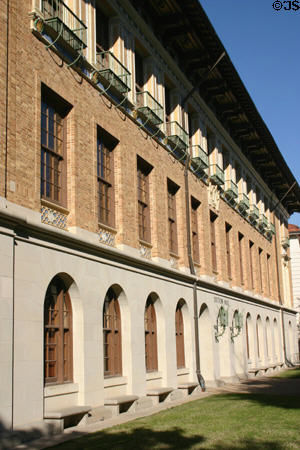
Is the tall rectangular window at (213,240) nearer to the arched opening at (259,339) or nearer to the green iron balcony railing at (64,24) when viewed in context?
the arched opening at (259,339)

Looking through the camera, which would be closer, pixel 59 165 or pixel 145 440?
pixel 145 440

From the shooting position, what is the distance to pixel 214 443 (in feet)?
37.0

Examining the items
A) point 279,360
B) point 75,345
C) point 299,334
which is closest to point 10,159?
point 75,345

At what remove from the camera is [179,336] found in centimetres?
2292

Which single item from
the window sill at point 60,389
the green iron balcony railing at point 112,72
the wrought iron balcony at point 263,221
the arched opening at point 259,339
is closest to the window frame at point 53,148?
the green iron balcony railing at point 112,72

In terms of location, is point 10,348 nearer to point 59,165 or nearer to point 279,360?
point 59,165

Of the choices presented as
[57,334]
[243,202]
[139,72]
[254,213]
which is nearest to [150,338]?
[57,334]

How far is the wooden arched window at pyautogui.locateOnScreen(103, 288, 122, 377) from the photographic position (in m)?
16.7

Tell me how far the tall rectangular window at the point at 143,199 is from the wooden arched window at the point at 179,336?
399cm

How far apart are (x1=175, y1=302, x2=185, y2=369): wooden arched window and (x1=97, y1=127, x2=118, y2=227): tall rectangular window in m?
6.57

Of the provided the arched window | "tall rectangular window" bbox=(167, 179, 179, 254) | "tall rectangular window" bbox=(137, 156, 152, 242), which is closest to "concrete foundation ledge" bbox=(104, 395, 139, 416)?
the arched window

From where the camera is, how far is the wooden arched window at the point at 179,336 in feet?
74.3

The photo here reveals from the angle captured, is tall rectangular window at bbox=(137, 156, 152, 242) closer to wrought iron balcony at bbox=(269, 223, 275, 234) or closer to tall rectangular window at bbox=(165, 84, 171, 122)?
tall rectangular window at bbox=(165, 84, 171, 122)

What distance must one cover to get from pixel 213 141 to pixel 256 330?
1287 centimetres
